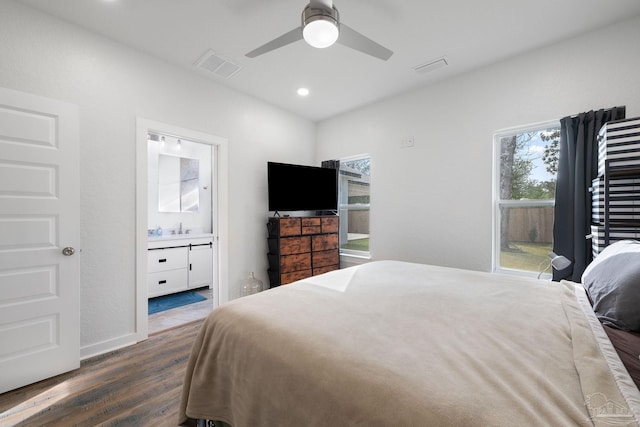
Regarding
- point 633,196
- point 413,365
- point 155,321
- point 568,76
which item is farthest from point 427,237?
point 155,321

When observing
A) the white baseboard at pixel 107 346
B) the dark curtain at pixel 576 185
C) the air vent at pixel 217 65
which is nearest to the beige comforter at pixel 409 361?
the dark curtain at pixel 576 185

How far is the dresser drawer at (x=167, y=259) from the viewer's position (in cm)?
388

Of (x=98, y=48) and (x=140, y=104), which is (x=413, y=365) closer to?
(x=140, y=104)

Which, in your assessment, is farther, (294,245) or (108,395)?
(294,245)

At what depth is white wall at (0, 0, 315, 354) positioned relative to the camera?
2121 mm

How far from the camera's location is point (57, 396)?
1.85 m

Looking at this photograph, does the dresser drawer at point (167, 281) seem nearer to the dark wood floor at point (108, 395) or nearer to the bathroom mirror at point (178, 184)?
the bathroom mirror at point (178, 184)

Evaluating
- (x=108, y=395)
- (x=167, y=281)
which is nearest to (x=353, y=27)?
(x=108, y=395)

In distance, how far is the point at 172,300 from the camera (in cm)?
396

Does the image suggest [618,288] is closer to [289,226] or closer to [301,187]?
[289,226]

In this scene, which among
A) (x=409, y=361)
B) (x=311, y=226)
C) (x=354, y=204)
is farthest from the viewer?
(x=354, y=204)

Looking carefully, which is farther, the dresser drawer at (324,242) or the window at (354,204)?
the window at (354,204)

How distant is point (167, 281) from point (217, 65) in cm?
306

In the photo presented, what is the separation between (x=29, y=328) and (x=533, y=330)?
10.3ft
